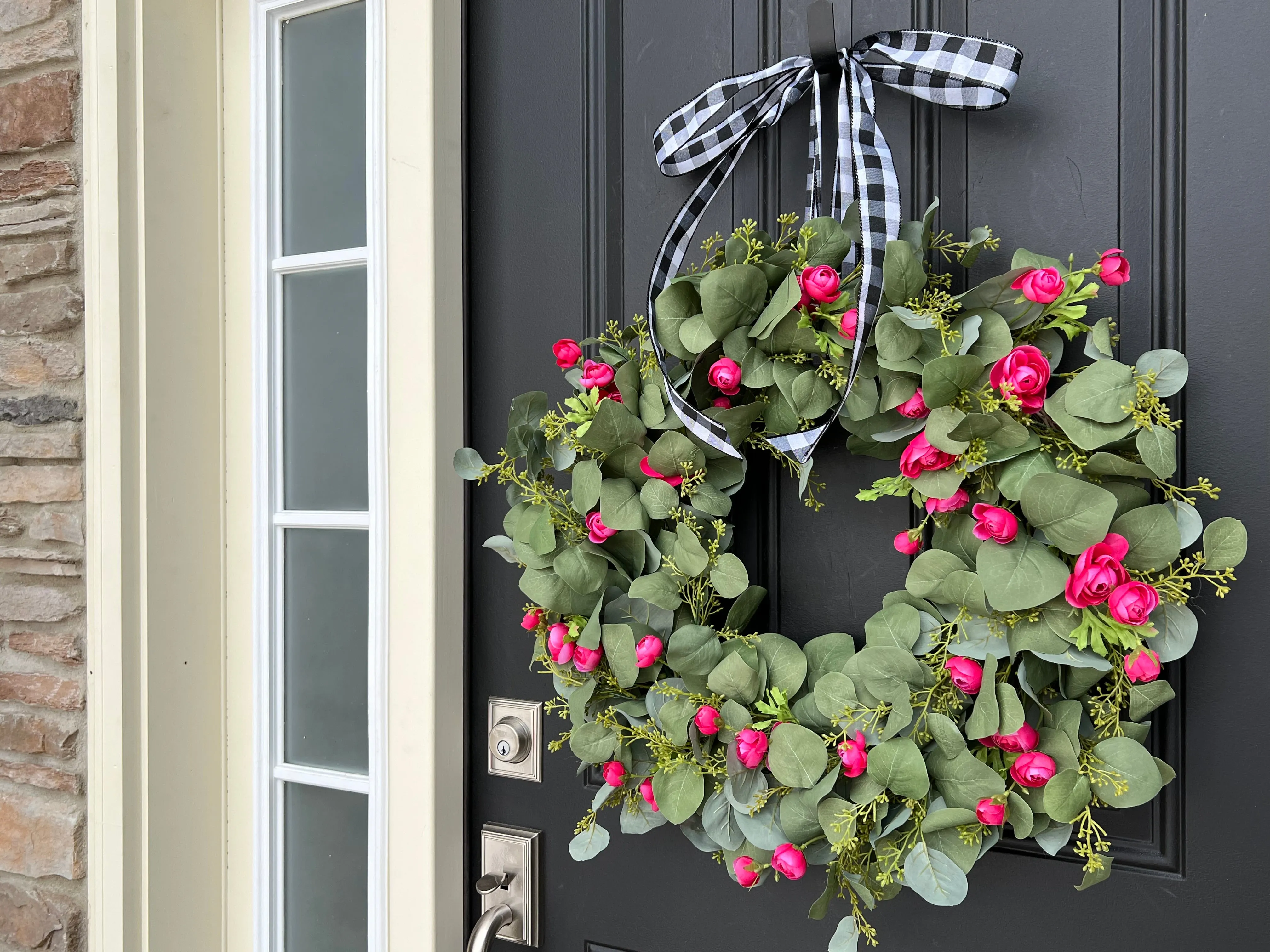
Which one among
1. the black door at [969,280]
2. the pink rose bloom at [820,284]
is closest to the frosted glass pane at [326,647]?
the black door at [969,280]

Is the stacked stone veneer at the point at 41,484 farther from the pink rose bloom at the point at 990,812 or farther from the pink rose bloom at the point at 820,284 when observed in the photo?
the pink rose bloom at the point at 990,812

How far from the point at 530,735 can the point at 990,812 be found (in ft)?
1.66

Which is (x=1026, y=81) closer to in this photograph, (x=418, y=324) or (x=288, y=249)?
(x=418, y=324)

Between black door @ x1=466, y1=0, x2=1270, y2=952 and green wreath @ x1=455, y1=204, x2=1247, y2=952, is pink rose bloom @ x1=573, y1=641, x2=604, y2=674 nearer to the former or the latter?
green wreath @ x1=455, y1=204, x2=1247, y2=952

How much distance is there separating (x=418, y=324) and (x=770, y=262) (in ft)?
1.34

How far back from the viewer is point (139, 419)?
38.0 inches

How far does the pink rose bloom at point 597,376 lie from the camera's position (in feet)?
2.54

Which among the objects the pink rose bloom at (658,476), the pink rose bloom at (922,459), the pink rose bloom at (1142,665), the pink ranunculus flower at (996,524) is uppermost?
the pink rose bloom at (922,459)

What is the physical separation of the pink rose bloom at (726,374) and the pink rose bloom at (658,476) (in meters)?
0.09

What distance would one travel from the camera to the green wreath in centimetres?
61

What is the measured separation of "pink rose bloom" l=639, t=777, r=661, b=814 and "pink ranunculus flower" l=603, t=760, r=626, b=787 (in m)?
0.02

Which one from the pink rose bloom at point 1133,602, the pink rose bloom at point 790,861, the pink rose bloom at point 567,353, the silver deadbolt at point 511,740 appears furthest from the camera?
the silver deadbolt at point 511,740

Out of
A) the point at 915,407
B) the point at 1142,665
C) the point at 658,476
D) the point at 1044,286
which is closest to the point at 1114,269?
the point at 1044,286

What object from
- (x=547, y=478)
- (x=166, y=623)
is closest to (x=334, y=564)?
(x=166, y=623)
